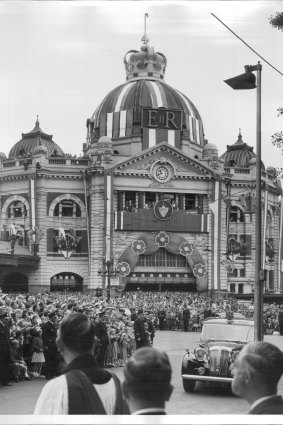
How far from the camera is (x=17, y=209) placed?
4931 cm

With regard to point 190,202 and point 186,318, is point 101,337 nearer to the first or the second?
point 186,318

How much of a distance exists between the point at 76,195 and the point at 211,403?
1580 inches

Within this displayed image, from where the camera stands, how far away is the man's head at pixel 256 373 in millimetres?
4246

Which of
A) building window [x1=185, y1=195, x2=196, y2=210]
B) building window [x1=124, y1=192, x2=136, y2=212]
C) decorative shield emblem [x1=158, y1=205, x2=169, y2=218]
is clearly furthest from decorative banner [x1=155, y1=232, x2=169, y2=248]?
building window [x1=185, y1=195, x2=196, y2=210]

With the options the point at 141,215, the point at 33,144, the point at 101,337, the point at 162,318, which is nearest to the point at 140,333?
the point at 101,337

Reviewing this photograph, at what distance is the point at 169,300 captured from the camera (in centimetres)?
4066

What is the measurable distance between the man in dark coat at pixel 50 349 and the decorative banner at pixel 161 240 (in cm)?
3513

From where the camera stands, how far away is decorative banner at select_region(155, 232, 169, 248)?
5016 centimetres

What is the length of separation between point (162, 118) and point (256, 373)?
49.5 m

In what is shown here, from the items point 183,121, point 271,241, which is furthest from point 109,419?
point 183,121

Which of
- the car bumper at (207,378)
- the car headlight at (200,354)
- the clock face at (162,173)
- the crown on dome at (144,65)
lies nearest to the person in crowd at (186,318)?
the clock face at (162,173)

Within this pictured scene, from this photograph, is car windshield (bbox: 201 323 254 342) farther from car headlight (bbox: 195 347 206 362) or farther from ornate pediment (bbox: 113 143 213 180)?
ornate pediment (bbox: 113 143 213 180)

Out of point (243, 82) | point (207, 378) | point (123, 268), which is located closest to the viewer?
point (243, 82)

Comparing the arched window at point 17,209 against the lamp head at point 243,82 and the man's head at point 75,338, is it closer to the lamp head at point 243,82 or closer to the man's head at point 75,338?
the lamp head at point 243,82
